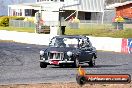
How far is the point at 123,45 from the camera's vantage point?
41062mm

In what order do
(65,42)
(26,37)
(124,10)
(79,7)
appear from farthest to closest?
(79,7)
(124,10)
(26,37)
(65,42)

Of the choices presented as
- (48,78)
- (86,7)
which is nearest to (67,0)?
(86,7)

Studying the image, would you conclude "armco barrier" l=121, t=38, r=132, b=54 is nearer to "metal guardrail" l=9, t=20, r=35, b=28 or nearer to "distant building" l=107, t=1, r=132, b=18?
"metal guardrail" l=9, t=20, r=35, b=28

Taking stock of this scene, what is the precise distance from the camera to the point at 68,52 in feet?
75.8

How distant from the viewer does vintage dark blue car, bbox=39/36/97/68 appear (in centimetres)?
2306

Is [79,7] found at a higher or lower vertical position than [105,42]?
higher

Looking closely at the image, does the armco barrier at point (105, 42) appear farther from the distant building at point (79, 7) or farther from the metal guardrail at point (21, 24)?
the distant building at point (79, 7)

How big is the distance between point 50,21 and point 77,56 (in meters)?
43.0

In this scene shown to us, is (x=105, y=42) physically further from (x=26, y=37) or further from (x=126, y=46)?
(x=26, y=37)

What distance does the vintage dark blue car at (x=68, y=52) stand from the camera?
75.7 ft

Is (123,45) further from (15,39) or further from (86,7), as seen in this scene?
(86,7)

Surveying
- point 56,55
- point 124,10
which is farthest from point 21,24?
point 56,55

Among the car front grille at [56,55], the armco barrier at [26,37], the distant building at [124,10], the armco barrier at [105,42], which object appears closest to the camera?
the car front grille at [56,55]

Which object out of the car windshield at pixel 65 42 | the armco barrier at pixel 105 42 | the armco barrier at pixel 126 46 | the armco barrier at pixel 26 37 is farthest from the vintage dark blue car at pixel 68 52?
the armco barrier at pixel 26 37
